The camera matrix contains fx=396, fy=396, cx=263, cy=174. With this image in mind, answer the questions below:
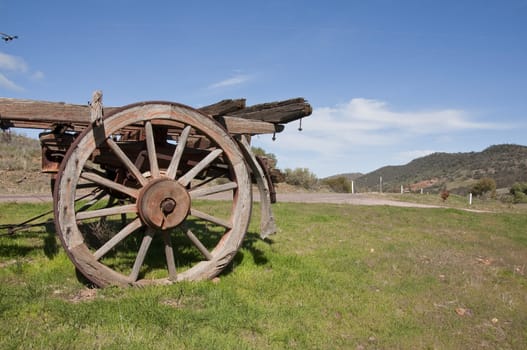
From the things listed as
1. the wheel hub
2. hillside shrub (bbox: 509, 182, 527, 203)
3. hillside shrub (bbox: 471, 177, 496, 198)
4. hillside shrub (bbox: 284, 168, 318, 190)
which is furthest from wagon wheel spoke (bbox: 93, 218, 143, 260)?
hillside shrub (bbox: 471, 177, 496, 198)

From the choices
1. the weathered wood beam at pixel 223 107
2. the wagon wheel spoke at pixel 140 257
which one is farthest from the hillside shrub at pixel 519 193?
the wagon wheel spoke at pixel 140 257

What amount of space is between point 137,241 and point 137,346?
3.58 m

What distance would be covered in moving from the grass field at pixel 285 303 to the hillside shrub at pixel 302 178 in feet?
74.5

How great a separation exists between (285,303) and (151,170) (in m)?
2.06

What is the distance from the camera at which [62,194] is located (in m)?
3.79

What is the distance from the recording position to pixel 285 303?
427cm

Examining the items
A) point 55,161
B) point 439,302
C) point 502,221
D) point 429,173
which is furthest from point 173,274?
point 429,173

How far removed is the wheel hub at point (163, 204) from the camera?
166 inches

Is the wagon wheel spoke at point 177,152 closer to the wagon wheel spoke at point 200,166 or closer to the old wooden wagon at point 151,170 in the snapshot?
the old wooden wagon at point 151,170

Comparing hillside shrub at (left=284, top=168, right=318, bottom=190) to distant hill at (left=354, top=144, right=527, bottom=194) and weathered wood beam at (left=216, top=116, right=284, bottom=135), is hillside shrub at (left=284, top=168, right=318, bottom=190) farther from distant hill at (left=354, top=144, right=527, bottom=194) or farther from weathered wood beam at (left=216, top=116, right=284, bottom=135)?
weathered wood beam at (left=216, top=116, right=284, bottom=135)

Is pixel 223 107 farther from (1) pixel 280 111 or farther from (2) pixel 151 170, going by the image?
(2) pixel 151 170

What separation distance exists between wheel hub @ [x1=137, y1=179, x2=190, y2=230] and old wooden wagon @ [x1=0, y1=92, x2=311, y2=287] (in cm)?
1

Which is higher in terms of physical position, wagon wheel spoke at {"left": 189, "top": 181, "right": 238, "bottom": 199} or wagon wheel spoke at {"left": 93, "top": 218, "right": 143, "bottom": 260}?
wagon wheel spoke at {"left": 189, "top": 181, "right": 238, "bottom": 199}

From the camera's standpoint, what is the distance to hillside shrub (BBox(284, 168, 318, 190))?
30.1m
